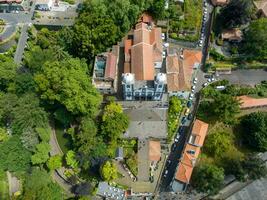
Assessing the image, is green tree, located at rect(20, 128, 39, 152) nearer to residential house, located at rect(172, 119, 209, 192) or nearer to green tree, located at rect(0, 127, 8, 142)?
green tree, located at rect(0, 127, 8, 142)

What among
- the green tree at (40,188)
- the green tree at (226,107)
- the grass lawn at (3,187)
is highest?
the green tree at (226,107)

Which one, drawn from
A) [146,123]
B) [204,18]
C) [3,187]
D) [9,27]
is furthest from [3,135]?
[204,18]

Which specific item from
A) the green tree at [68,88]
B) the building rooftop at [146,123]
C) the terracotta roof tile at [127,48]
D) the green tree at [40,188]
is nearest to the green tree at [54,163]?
the green tree at [40,188]

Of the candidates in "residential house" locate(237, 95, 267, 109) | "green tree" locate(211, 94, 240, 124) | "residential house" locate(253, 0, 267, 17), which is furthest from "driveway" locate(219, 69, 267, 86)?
"residential house" locate(253, 0, 267, 17)

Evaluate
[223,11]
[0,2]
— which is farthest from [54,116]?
[223,11]

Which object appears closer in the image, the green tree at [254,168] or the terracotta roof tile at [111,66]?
the green tree at [254,168]

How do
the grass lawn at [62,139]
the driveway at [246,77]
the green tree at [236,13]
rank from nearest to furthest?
1. the grass lawn at [62,139]
2. the green tree at [236,13]
3. the driveway at [246,77]

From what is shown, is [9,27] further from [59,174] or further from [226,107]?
[226,107]

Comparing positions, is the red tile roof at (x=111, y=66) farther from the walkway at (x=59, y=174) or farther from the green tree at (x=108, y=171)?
the green tree at (x=108, y=171)
